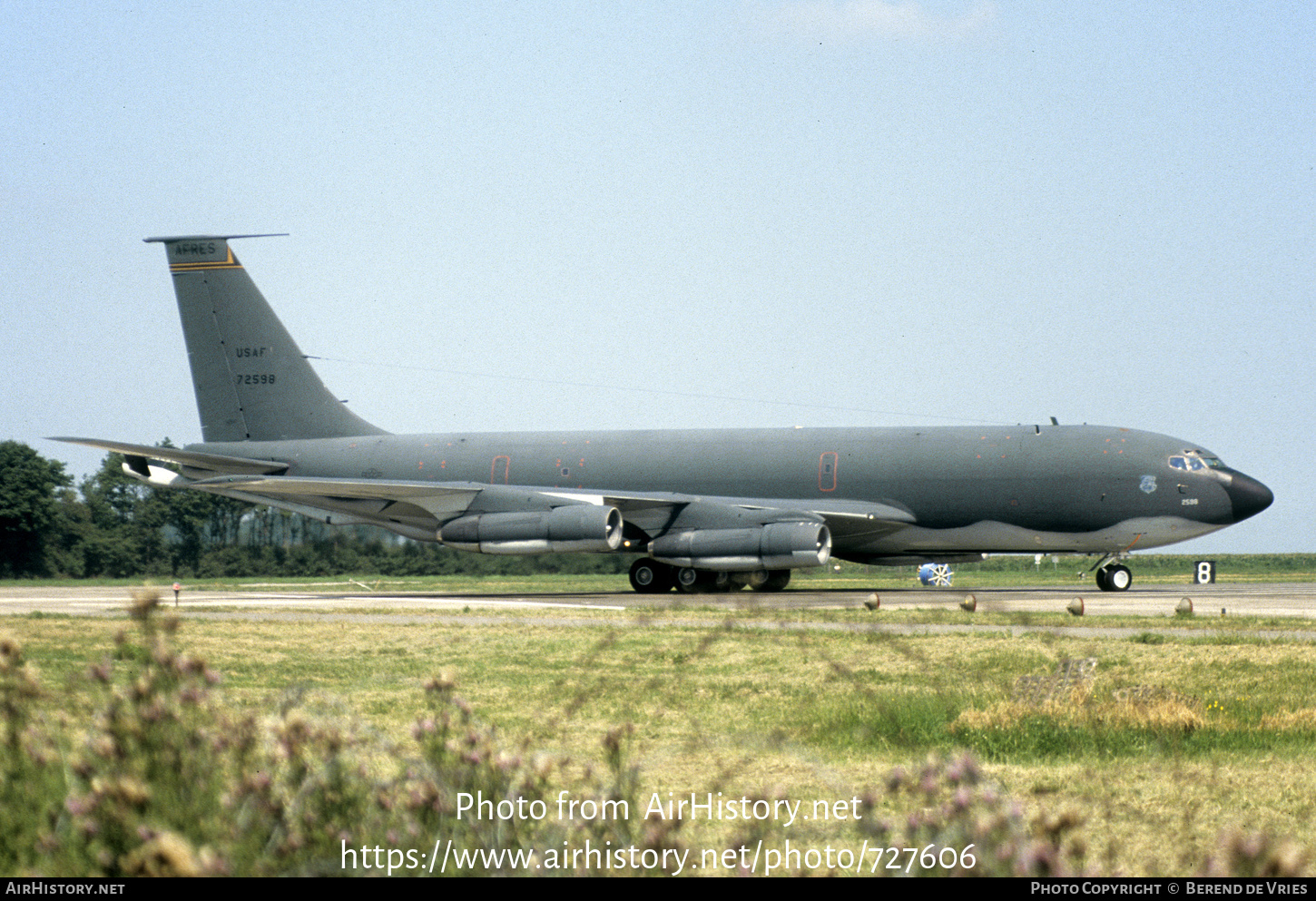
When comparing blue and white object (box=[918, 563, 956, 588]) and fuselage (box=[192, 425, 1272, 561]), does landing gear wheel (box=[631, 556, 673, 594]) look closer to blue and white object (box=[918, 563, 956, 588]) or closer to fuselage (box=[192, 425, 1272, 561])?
fuselage (box=[192, 425, 1272, 561])

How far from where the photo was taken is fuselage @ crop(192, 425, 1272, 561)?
30109mm

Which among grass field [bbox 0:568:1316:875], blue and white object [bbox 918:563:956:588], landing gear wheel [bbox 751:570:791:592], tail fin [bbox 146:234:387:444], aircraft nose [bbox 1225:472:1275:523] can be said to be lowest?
blue and white object [bbox 918:563:956:588]

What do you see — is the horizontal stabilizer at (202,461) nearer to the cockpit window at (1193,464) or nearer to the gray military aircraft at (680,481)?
the gray military aircraft at (680,481)

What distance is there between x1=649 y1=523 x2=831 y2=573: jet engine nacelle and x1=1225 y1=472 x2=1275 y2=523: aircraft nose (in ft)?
31.0

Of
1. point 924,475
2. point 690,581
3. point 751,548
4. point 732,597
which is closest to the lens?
point 732,597

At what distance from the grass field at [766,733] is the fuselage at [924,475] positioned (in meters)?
10.3

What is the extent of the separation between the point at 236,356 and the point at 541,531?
12176mm

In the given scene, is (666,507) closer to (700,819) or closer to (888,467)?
(888,467)

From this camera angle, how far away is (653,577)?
34812 mm

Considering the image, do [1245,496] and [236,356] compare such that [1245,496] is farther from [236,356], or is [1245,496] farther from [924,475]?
[236,356]

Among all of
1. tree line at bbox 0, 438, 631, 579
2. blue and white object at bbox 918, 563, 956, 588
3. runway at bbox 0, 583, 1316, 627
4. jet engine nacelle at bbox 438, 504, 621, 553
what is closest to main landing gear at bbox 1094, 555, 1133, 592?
runway at bbox 0, 583, 1316, 627

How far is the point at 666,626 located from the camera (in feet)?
62.4

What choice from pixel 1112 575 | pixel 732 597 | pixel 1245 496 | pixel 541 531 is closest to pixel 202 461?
pixel 541 531

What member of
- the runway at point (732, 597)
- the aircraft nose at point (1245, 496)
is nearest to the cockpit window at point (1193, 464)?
the aircraft nose at point (1245, 496)
